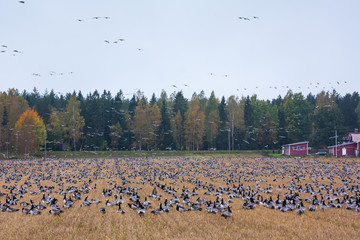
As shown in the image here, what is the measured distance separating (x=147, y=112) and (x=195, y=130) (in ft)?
59.5

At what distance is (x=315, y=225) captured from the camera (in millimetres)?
14344

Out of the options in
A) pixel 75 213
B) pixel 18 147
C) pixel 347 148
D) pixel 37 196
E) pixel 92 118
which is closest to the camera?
pixel 75 213

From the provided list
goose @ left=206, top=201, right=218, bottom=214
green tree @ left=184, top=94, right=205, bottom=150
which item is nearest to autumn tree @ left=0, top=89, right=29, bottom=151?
green tree @ left=184, top=94, right=205, bottom=150

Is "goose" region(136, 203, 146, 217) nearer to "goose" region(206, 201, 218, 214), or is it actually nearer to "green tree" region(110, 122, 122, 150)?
"goose" region(206, 201, 218, 214)

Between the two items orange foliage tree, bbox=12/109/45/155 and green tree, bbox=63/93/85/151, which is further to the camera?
green tree, bbox=63/93/85/151

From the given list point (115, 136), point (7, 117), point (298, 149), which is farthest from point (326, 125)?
point (7, 117)

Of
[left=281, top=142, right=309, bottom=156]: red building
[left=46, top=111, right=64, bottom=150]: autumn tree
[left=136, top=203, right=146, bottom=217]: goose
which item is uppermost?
[left=46, top=111, right=64, bottom=150]: autumn tree

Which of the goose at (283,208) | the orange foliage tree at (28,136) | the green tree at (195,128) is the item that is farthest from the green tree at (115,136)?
the goose at (283,208)

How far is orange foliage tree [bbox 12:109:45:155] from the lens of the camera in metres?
89.9

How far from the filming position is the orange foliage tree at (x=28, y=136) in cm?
8994

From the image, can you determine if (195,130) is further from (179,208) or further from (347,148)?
(179,208)

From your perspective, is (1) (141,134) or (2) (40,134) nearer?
(2) (40,134)

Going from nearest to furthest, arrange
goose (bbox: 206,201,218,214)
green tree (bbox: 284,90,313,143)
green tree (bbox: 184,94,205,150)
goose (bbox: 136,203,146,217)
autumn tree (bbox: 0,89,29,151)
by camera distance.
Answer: goose (bbox: 136,203,146,217) < goose (bbox: 206,201,218,214) < autumn tree (bbox: 0,89,29,151) < green tree (bbox: 184,94,205,150) < green tree (bbox: 284,90,313,143)

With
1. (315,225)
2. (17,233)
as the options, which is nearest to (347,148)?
(315,225)
